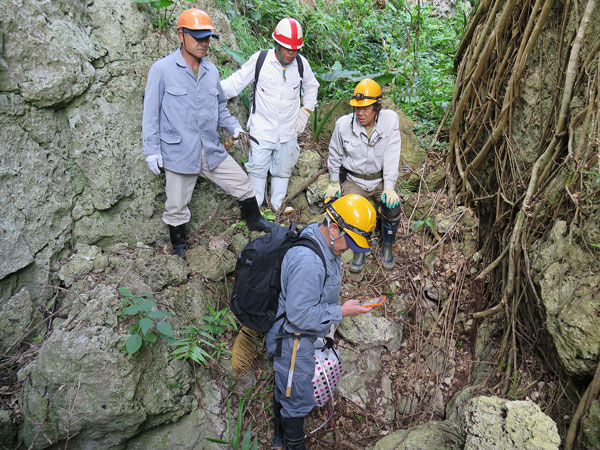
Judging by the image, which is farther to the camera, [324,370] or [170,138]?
[170,138]

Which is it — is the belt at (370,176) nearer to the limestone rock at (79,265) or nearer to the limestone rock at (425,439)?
the limestone rock at (425,439)

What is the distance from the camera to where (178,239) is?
14.0 feet

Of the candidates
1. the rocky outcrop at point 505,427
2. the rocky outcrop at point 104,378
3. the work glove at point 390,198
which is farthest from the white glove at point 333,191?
the rocky outcrop at point 505,427

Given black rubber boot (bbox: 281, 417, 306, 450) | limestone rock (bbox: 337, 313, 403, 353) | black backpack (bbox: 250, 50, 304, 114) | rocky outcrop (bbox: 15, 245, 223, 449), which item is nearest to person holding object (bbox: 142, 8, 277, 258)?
black backpack (bbox: 250, 50, 304, 114)

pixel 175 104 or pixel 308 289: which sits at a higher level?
pixel 175 104

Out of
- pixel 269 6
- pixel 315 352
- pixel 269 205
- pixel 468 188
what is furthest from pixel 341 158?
pixel 269 6

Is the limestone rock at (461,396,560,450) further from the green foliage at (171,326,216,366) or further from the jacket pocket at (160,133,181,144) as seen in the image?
the jacket pocket at (160,133,181,144)

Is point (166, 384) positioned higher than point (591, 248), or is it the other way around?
point (591, 248)

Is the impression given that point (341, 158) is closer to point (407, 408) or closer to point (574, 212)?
point (574, 212)

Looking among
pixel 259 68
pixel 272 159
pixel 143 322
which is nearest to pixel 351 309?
pixel 143 322

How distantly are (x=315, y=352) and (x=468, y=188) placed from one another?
8.91 ft

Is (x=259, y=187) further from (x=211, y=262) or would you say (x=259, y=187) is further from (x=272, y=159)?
(x=211, y=262)

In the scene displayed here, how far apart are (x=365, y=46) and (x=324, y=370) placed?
18.8 ft

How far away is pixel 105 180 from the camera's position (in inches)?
161
